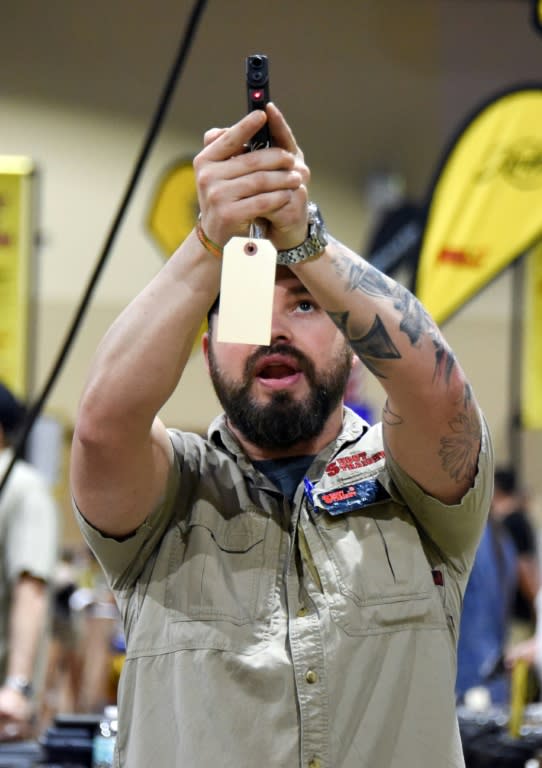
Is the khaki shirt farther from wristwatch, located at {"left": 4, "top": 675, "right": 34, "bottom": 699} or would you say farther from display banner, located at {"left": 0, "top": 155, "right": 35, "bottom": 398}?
display banner, located at {"left": 0, "top": 155, "right": 35, "bottom": 398}

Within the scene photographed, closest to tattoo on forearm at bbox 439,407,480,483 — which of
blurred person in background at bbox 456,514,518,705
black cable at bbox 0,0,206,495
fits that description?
black cable at bbox 0,0,206,495

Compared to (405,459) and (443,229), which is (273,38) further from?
(405,459)

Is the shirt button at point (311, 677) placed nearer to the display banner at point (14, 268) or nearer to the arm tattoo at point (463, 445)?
the arm tattoo at point (463, 445)

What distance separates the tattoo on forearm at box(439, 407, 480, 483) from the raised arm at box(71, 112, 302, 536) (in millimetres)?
361

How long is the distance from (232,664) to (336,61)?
672 cm

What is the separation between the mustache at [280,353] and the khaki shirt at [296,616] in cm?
13

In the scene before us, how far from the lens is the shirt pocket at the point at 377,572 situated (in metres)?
1.51

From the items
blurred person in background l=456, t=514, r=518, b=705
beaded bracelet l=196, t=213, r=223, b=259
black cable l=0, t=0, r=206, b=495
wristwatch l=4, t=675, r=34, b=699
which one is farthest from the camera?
blurred person in background l=456, t=514, r=518, b=705

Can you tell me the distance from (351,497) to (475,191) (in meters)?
4.28

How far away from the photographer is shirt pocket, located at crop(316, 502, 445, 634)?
1507mm

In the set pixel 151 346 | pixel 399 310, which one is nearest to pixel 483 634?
pixel 399 310

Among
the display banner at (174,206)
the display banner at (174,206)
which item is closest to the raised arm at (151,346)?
the display banner at (174,206)

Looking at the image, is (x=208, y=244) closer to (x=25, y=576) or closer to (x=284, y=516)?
(x=284, y=516)

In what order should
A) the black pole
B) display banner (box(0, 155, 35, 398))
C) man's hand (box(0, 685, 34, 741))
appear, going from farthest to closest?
the black pole → display banner (box(0, 155, 35, 398)) → man's hand (box(0, 685, 34, 741))
